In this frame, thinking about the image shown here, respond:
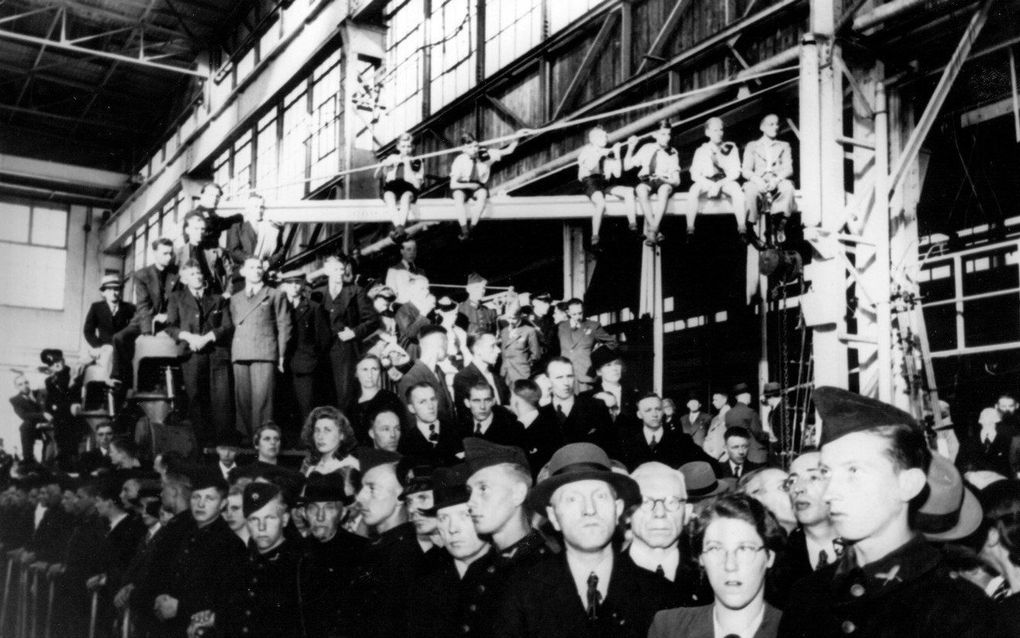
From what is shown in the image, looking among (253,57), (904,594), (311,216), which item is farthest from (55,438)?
(904,594)

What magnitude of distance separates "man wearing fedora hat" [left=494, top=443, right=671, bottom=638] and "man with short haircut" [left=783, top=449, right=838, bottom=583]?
760 millimetres

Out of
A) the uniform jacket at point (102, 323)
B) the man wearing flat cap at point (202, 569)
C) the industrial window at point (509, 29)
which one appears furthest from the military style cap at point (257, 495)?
the industrial window at point (509, 29)

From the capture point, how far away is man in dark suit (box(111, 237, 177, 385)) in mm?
7969

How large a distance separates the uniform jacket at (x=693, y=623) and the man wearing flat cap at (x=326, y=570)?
200cm

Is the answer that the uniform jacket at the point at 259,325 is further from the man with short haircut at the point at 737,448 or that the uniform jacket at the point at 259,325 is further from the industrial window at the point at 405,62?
the industrial window at the point at 405,62

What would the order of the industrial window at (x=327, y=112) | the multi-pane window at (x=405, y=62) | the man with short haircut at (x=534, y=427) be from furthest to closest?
the industrial window at (x=327, y=112)
the multi-pane window at (x=405, y=62)
the man with short haircut at (x=534, y=427)

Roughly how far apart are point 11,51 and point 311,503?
9.56 meters

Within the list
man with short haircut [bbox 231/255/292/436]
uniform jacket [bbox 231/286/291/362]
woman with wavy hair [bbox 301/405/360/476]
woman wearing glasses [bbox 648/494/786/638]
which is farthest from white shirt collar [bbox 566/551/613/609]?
uniform jacket [bbox 231/286/291/362]

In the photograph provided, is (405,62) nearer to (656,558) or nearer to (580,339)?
(580,339)

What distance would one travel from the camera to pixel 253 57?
13078 millimetres

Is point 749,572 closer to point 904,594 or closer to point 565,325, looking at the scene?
point 904,594

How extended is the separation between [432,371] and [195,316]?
232 cm

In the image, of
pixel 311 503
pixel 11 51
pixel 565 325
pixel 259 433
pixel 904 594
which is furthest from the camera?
pixel 11 51

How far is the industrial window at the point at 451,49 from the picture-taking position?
14.0 m
